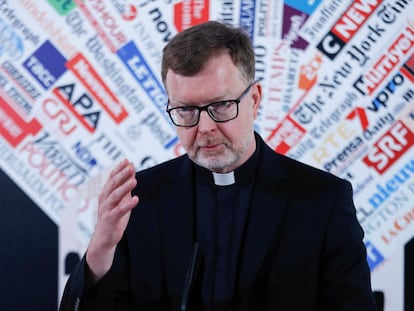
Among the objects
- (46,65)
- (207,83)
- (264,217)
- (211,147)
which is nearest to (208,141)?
(211,147)

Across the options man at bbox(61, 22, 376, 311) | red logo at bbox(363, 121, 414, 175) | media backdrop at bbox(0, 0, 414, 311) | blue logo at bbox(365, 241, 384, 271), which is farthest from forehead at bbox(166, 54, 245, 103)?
blue logo at bbox(365, 241, 384, 271)

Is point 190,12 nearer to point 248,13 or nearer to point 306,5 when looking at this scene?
point 248,13

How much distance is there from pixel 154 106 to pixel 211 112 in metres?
0.83

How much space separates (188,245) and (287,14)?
101 centimetres

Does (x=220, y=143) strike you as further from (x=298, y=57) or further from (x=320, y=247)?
(x=298, y=57)

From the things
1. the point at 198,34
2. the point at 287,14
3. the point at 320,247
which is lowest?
the point at 320,247

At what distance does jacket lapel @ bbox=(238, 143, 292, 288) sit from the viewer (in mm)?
1225

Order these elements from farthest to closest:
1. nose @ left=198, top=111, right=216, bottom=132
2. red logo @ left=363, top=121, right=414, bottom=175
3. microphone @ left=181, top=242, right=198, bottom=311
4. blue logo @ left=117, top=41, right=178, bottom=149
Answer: blue logo @ left=117, top=41, right=178, bottom=149 → red logo @ left=363, top=121, right=414, bottom=175 → nose @ left=198, top=111, right=216, bottom=132 → microphone @ left=181, top=242, right=198, bottom=311

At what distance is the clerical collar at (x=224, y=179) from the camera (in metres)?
1.35

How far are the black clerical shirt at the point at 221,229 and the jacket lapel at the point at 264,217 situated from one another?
25 millimetres

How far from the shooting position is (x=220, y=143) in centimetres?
119

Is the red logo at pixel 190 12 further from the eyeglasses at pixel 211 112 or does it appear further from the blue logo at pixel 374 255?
the blue logo at pixel 374 255

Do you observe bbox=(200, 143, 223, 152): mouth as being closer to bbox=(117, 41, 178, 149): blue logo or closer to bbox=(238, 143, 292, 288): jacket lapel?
bbox=(238, 143, 292, 288): jacket lapel

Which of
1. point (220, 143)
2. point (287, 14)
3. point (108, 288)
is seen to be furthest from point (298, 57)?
point (108, 288)
